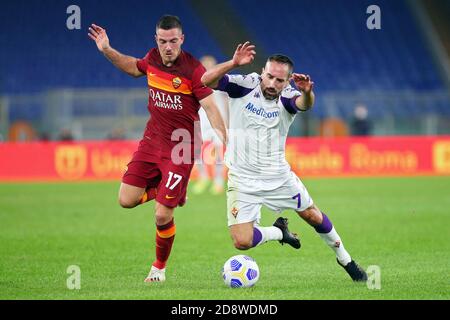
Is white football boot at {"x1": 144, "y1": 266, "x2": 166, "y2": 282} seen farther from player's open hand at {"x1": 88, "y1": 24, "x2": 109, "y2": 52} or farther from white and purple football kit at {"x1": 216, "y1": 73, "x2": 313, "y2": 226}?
player's open hand at {"x1": 88, "y1": 24, "x2": 109, "y2": 52}

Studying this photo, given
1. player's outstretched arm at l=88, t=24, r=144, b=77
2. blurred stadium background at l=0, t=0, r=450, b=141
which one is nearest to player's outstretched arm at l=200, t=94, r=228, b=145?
player's outstretched arm at l=88, t=24, r=144, b=77

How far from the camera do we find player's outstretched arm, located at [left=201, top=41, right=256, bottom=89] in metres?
7.08

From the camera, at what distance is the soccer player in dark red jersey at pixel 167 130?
8125mm

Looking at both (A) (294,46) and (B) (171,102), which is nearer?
(B) (171,102)

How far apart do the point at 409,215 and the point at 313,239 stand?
3.21m

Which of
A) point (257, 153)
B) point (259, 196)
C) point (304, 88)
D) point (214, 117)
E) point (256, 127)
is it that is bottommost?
point (259, 196)

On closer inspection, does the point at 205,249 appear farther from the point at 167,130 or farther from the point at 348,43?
the point at 348,43

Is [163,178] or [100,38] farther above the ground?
[100,38]

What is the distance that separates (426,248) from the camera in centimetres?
1051

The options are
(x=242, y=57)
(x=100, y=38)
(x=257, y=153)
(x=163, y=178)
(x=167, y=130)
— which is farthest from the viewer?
(x=100, y=38)

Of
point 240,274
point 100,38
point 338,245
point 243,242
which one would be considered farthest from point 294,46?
point 240,274

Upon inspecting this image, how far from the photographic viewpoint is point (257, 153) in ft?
26.6

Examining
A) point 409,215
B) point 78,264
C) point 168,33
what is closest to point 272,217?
point 409,215

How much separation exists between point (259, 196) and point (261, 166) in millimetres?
280
